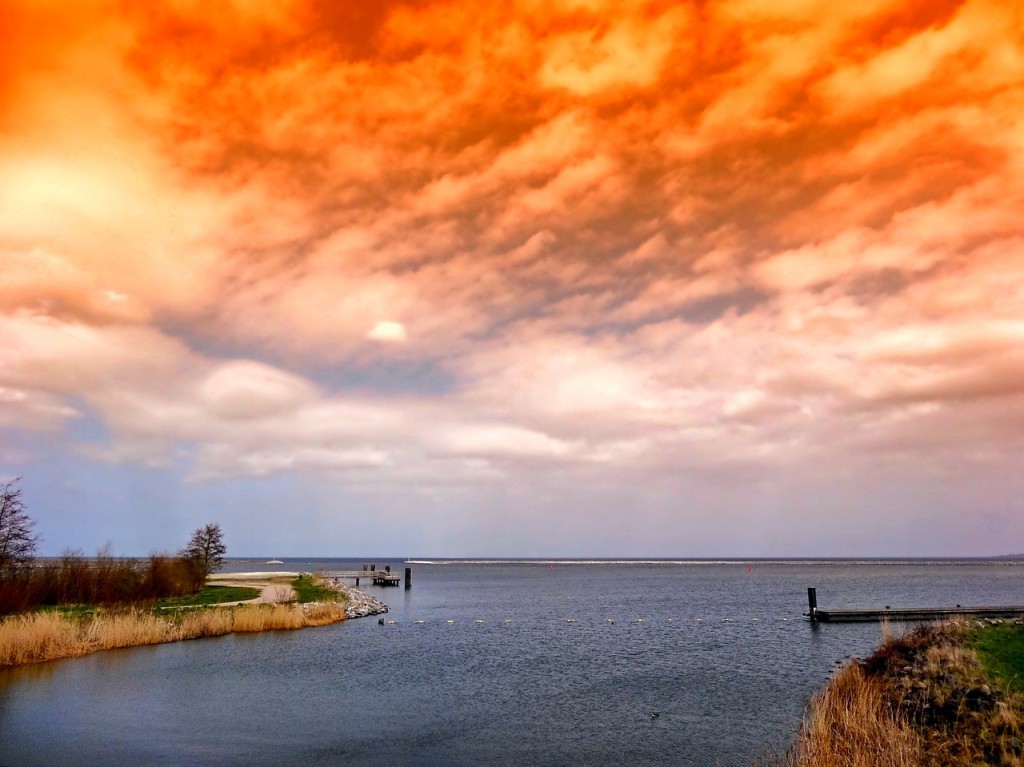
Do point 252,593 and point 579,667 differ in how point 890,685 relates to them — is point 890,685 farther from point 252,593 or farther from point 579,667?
point 252,593

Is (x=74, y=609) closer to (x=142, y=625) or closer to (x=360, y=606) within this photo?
(x=142, y=625)

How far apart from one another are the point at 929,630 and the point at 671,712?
12.6 metres

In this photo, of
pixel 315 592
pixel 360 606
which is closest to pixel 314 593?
pixel 315 592

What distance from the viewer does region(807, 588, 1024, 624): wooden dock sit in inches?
1914

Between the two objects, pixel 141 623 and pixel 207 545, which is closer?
pixel 141 623

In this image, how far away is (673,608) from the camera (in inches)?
2729

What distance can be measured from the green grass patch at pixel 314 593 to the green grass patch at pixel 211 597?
392cm

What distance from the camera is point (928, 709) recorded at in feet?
64.3

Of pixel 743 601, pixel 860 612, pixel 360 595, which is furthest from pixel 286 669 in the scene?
pixel 743 601

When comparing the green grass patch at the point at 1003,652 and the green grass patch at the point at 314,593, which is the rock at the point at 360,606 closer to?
the green grass patch at the point at 314,593

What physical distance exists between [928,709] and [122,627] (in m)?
35.7

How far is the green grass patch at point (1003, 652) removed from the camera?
20.1m

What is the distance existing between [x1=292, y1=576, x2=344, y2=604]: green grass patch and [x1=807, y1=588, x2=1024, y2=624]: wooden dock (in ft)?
134

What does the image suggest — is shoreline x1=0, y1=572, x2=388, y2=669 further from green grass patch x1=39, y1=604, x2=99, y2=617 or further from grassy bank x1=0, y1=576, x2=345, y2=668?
green grass patch x1=39, y1=604, x2=99, y2=617
